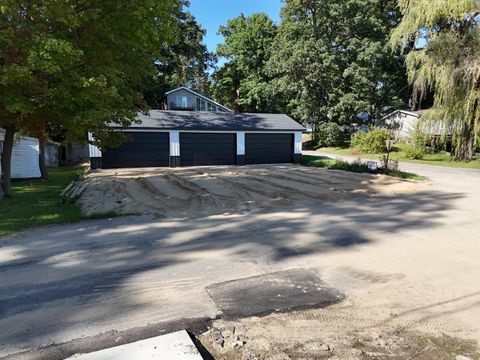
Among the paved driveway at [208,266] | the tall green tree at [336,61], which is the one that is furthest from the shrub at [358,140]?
the paved driveway at [208,266]

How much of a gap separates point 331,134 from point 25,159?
25.2 m

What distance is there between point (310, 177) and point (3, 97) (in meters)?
11.3

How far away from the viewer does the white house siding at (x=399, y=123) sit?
3312 cm

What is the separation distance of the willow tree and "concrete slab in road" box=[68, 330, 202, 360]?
21.5 metres

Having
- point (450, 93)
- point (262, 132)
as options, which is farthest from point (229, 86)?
point (450, 93)

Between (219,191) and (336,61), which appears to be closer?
(219,191)

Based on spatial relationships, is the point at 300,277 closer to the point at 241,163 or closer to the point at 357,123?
the point at 241,163

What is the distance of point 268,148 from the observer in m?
23.2

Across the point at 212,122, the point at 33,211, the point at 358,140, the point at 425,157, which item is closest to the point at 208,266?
the point at 33,211

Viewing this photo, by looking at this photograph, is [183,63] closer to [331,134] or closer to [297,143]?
[331,134]

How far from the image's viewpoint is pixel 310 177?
15469mm

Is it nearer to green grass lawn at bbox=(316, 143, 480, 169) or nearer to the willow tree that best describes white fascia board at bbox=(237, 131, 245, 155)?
green grass lawn at bbox=(316, 143, 480, 169)

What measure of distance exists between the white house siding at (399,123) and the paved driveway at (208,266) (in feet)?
89.0

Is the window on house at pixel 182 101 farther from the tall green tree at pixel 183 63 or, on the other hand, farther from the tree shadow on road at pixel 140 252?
the tree shadow on road at pixel 140 252
